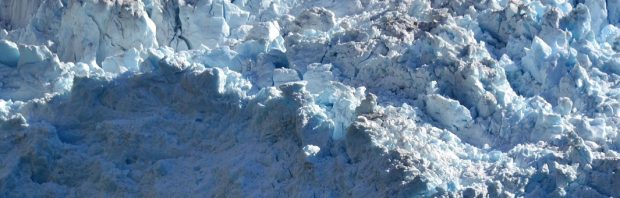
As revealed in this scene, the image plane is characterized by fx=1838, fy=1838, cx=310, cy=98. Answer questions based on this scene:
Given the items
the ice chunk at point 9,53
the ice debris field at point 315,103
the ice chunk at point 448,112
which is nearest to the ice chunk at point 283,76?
the ice debris field at point 315,103

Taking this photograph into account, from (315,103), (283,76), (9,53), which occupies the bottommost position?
(283,76)

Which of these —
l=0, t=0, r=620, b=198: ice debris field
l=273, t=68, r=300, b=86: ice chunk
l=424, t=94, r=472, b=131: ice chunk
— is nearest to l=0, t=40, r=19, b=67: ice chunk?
l=0, t=0, r=620, b=198: ice debris field

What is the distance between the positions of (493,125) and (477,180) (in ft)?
4.78

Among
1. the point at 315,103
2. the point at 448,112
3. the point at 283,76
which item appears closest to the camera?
the point at 315,103

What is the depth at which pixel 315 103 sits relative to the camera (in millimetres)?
16891

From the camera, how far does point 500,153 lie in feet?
53.8

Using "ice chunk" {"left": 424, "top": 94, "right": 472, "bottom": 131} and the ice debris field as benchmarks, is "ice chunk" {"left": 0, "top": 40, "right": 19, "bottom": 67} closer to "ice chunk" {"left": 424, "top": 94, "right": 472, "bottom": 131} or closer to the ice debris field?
the ice debris field

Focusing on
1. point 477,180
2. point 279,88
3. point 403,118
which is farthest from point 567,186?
point 279,88

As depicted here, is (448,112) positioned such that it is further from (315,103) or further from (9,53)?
(9,53)

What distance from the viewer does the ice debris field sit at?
1605 centimetres

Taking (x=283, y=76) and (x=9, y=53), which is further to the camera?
(x=9, y=53)

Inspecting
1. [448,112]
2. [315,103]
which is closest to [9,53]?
[315,103]

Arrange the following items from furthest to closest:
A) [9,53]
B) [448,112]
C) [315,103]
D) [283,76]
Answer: [9,53]
[283,76]
[448,112]
[315,103]

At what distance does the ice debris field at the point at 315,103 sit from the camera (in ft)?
52.6
